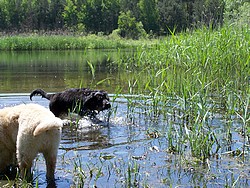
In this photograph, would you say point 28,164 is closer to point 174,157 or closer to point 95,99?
point 174,157

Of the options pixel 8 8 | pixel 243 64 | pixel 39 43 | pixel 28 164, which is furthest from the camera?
pixel 8 8

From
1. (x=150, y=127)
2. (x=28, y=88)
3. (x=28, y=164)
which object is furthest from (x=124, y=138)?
(x=28, y=88)

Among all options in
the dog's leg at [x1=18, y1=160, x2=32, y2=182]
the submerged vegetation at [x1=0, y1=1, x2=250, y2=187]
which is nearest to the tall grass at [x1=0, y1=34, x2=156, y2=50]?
the submerged vegetation at [x1=0, y1=1, x2=250, y2=187]

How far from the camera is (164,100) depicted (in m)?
7.25

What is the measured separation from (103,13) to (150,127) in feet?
213

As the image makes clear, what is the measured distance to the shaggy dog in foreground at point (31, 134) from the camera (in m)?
4.31

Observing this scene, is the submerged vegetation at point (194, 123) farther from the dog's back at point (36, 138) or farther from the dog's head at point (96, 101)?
the dog's back at point (36, 138)

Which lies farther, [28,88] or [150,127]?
[28,88]

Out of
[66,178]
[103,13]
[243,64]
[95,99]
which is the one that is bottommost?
[66,178]

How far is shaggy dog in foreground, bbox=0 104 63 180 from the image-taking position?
431 cm

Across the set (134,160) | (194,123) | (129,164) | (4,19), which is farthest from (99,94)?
(4,19)

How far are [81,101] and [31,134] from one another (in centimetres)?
375

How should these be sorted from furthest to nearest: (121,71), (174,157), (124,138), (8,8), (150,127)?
(8,8), (121,71), (150,127), (124,138), (174,157)

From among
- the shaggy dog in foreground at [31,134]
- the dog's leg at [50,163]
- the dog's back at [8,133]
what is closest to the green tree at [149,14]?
the dog's back at [8,133]
